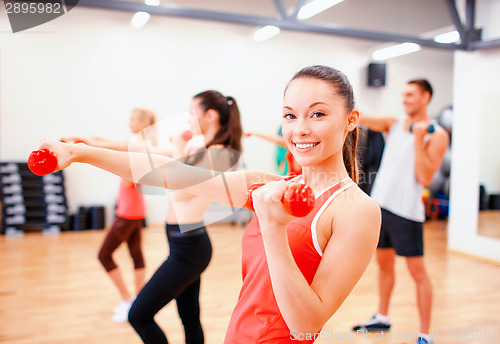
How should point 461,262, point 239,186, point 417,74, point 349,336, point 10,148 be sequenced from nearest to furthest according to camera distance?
point 239,186
point 349,336
point 461,262
point 10,148
point 417,74

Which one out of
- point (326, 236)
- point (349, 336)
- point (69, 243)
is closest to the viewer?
point (326, 236)

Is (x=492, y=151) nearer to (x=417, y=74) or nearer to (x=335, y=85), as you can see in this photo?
(x=417, y=74)

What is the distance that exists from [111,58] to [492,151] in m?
5.36

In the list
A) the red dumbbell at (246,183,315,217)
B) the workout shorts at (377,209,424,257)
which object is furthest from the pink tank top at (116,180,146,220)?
the red dumbbell at (246,183,315,217)

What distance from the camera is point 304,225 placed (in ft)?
3.12

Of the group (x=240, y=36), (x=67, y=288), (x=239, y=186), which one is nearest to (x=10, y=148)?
(x=67, y=288)

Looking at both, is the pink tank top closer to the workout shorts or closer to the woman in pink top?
the workout shorts

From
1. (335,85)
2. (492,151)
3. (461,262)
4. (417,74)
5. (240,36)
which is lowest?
(461,262)

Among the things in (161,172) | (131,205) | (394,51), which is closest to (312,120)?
(161,172)

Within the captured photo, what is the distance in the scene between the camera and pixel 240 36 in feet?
23.8

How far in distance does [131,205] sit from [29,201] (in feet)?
12.5

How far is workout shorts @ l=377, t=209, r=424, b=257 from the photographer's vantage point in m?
2.67

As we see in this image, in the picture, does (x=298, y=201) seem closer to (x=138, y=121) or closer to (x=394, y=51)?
(x=138, y=121)

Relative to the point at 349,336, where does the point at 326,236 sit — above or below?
above
